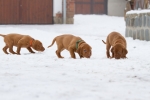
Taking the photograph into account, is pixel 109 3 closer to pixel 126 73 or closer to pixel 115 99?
pixel 126 73

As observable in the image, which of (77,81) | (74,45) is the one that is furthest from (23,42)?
(77,81)

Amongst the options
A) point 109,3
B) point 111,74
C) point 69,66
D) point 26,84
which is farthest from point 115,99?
point 109,3

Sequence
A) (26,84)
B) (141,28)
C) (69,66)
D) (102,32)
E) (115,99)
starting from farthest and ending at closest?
(102,32) < (141,28) < (69,66) < (26,84) < (115,99)

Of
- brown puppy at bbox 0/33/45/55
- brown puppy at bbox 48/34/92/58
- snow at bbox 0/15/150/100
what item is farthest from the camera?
brown puppy at bbox 0/33/45/55

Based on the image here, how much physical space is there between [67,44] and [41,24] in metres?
9.89

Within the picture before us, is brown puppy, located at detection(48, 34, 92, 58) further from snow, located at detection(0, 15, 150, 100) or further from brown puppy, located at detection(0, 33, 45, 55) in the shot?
brown puppy, located at detection(0, 33, 45, 55)

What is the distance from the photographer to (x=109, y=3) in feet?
69.0

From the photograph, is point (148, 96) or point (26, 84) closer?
point (148, 96)

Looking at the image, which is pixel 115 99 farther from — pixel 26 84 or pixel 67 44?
pixel 67 44

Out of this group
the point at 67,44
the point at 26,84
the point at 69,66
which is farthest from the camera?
the point at 67,44

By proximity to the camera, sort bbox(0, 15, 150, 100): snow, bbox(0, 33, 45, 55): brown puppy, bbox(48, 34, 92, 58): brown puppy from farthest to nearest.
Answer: bbox(0, 33, 45, 55): brown puppy
bbox(48, 34, 92, 58): brown puppy
bbox(0, 15, 150, 100): snow

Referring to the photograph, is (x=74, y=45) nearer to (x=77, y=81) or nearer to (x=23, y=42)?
(x=23, y=42)

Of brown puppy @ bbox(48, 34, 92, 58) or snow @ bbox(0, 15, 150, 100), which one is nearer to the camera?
snow @ bbox(0, 15, 150, 100)

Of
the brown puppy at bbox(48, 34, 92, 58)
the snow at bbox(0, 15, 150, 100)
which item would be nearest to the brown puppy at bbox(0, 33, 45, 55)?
the brown puppy at bbox(48, 34, 92, 58)
